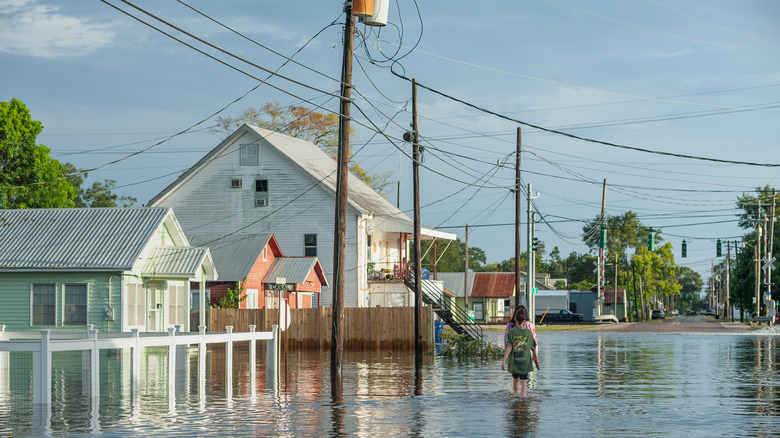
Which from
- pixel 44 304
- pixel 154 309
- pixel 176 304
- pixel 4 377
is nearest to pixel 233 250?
pixel 176 304

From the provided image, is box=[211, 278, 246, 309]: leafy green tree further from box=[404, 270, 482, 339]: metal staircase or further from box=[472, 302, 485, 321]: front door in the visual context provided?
box=[472, 302, 485, 321]: front door

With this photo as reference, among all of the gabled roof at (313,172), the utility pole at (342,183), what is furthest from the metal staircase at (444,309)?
the utility pole at (342,183)

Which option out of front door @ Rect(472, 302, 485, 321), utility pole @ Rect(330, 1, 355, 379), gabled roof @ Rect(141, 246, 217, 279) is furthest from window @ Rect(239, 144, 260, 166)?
front door @ Rect(472, 302, 485, 321)

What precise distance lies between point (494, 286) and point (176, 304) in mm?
62243

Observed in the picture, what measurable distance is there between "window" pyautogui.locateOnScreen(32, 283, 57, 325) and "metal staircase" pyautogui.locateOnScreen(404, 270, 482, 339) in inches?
578

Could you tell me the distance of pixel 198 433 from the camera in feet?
44.0

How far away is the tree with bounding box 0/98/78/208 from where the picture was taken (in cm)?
4884

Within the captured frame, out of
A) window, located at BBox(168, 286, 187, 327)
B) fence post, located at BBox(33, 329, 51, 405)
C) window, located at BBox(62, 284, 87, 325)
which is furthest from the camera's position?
window, located at BBox(168, 286, 187, 327)

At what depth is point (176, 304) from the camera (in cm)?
3991

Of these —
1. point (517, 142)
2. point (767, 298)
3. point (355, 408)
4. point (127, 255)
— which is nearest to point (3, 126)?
point (127, 255)

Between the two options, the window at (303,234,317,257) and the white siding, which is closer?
the white siding

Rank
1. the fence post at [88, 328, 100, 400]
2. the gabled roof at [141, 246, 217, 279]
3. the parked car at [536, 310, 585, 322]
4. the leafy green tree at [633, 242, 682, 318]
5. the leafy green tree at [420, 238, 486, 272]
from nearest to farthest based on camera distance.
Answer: the fence post at [88, 328, 100, 400]
the gabled roof at [141, 246, 217, 279]
the parked car at [536, 310, 585, 322]
the leafy green tree at [633, 242, 682, 318]
the leafy green tree at [420, 238, 486, 272]

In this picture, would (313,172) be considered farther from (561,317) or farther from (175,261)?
(561,317)

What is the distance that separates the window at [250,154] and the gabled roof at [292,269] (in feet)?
19.4
